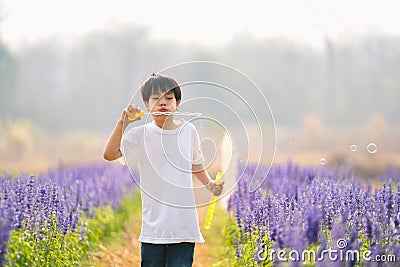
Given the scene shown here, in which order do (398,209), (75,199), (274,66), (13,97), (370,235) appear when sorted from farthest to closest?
(274,66)
(13,97)
(75,199)
(398,209)
(370,235)

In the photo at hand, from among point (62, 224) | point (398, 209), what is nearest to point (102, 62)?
point (62, 224)

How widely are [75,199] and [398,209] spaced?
266 cm

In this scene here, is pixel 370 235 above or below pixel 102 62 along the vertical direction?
below

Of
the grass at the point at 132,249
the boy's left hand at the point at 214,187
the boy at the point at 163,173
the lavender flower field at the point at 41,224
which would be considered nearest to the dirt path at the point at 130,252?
the grass at the point at 132,249

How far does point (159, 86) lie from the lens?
10.7ft

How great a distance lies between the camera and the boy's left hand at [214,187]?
3.29m

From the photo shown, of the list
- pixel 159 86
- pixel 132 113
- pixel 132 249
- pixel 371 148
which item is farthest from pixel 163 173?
pixel 132 249

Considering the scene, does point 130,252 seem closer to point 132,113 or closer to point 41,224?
point 41,224

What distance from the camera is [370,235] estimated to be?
3.28 m

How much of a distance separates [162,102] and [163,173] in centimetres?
39

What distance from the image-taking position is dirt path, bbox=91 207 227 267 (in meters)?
5.09

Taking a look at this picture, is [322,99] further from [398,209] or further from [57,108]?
[398,209]

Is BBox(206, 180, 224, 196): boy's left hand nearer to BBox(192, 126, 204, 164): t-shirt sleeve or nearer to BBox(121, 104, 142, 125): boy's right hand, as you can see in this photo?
BBox(192, 126, 204, 164): t-shirt sleeve

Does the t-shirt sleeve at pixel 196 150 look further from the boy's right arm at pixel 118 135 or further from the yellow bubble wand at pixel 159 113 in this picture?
the boy's right arm at pixel 118 135
